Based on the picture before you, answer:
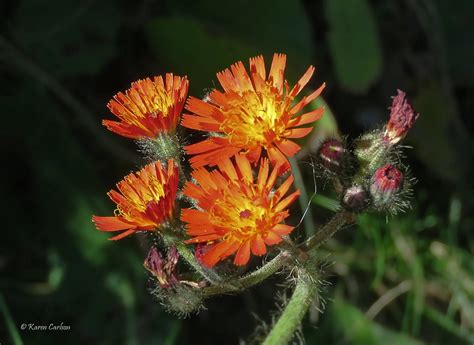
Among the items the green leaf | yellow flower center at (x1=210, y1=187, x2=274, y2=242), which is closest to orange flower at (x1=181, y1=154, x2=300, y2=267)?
yellow flower center at (x1=210, y1=187, x2=274, y2=242)

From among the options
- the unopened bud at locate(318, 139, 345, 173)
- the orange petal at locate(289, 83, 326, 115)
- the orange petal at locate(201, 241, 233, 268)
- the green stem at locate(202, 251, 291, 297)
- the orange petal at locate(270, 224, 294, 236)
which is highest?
the orange petal at locate(289, 83, 326, 115)

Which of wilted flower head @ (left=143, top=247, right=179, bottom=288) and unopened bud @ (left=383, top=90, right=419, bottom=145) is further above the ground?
unopened bud @ (left=383, top=90, right=419, bottom=145)

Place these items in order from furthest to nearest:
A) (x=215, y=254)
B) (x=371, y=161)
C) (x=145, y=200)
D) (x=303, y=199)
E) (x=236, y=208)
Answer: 1. (x=303, y=199)
2. (x=371, y=161)
3. (x=145, y=200)
4. (x=236, y=208)
5. (x=215, y=254)

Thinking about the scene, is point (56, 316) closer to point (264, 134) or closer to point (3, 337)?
point (3, 337)

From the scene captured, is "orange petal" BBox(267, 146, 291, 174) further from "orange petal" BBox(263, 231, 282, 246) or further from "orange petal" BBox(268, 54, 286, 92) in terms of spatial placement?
"orange petal" BBox(268, 54, 286, 92)

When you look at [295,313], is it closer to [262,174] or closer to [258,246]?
[258,246]

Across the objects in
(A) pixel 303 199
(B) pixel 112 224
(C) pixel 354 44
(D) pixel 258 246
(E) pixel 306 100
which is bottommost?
(A) pixel 303 199

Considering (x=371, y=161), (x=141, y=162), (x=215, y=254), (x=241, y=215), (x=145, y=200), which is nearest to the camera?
(x=215, y=254)

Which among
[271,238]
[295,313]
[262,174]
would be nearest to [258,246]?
[271,238]
